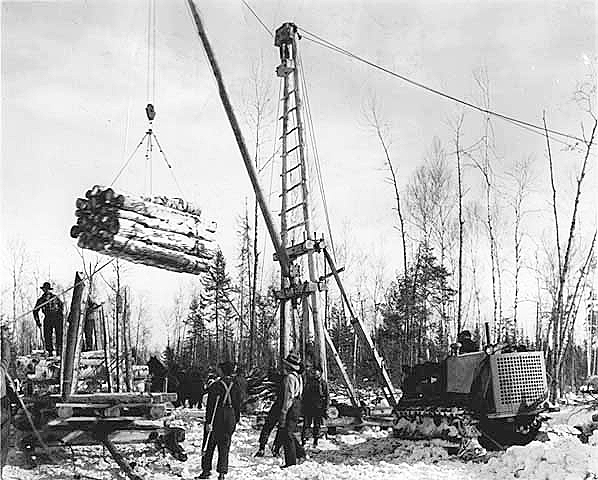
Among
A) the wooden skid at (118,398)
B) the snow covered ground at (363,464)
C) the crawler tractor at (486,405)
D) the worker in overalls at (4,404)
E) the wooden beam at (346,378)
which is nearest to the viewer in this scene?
the worker in overalls at (4,404)

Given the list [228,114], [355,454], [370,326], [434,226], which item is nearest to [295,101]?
[228,114]

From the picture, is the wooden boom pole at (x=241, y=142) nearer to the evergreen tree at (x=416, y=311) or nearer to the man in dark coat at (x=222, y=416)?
the man in dark coat at (x=222, y=416)

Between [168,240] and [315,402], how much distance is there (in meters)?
4.62

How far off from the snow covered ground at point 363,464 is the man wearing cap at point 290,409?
25cm

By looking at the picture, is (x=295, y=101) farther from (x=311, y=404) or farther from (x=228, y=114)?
(x=311, y=404)

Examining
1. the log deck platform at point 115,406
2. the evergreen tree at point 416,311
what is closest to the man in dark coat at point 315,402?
the log deck platform at point 115,406

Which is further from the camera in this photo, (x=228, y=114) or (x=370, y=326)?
(x=370, y=326)

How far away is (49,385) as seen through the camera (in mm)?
11578

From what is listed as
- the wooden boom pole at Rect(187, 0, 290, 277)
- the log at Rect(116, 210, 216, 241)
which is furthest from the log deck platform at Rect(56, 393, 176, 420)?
the wooden boom pole at Rect(187, 0, 290, 277)

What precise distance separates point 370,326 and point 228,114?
104 feet

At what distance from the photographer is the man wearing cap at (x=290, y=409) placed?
10125mm

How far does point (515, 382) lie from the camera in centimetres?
1172

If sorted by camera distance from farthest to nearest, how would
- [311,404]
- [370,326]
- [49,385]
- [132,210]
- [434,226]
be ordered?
[370,326]
[434,226]
[311,404]
[49,385]
[132,210]

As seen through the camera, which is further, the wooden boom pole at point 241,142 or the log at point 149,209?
the wooden boom pole at point 241,142
